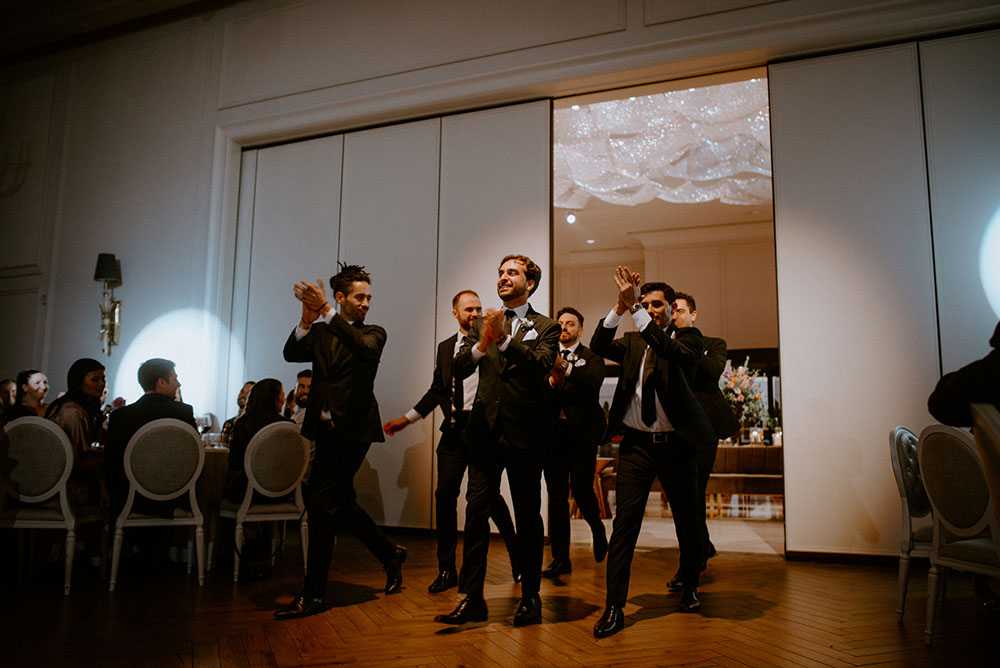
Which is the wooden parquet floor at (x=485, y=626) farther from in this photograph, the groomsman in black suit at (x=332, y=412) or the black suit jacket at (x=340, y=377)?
the black suit jacket at (x=340, y=377)

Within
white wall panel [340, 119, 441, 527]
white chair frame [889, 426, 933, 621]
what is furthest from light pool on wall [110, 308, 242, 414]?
white chair frame [889, 426, 933, 621]

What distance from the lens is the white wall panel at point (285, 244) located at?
21.2ft

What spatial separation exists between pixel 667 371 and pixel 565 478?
132 cm

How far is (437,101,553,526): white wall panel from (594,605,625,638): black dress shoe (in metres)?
2.81

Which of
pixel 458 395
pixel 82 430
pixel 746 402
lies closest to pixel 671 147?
pixel 746 402

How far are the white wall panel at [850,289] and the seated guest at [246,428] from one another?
11.1 ft

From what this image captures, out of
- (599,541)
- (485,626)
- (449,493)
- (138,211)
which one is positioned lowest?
(485,626)

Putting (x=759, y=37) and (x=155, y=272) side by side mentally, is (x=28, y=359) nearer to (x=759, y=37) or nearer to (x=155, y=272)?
(x=155, y=272)

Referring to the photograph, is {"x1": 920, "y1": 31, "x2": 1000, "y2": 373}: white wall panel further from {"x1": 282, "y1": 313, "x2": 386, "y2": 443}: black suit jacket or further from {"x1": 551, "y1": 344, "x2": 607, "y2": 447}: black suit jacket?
{"x1": 282, "y1": 313, "x2": 386, "y2": 443}: black suit jacket

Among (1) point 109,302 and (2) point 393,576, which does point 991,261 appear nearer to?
(2) point 393,576

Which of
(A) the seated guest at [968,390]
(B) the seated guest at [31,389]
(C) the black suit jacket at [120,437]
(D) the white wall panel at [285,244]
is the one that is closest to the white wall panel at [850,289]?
(A) the seated guest at [968,390]

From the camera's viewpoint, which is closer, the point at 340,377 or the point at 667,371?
the point at 667,371

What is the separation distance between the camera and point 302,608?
312 cm

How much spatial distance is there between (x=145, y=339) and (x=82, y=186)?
79.1 inches
